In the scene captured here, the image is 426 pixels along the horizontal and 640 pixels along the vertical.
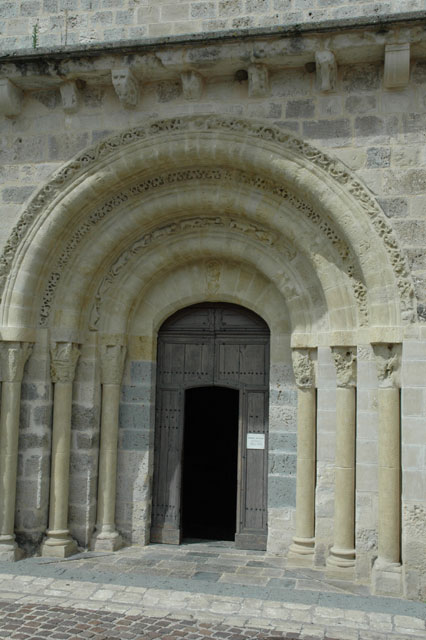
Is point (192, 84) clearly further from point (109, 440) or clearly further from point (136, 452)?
point (136, 452)

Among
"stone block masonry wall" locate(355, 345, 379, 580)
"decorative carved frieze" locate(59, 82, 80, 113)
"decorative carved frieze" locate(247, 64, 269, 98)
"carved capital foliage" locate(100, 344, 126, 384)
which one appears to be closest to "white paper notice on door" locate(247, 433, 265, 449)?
"stone block masonry wall" locate(355, 345, 379, 580)

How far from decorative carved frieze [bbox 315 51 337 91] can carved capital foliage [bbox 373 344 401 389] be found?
2540 millimetres

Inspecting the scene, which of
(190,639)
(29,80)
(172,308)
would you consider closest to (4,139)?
(29,80)

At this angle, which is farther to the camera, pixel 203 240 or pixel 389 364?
pixel 203 240

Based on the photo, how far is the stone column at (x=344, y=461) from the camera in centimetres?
595

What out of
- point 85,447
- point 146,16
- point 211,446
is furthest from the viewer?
point 211,446

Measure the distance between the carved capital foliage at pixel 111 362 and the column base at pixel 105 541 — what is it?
5.40 feet

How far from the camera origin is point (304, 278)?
655 centimetres

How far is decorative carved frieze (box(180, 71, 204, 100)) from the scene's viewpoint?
6156 millimetres

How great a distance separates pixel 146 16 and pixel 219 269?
2.80 meters

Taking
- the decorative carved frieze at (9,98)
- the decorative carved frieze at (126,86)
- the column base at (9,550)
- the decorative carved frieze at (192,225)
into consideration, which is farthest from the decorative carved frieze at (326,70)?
the column base at (9,550)

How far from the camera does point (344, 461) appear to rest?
602 centimetres

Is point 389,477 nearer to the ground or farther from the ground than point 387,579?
farther from the ground

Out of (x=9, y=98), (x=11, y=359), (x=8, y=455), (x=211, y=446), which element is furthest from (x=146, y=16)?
(x=211, y=446)
